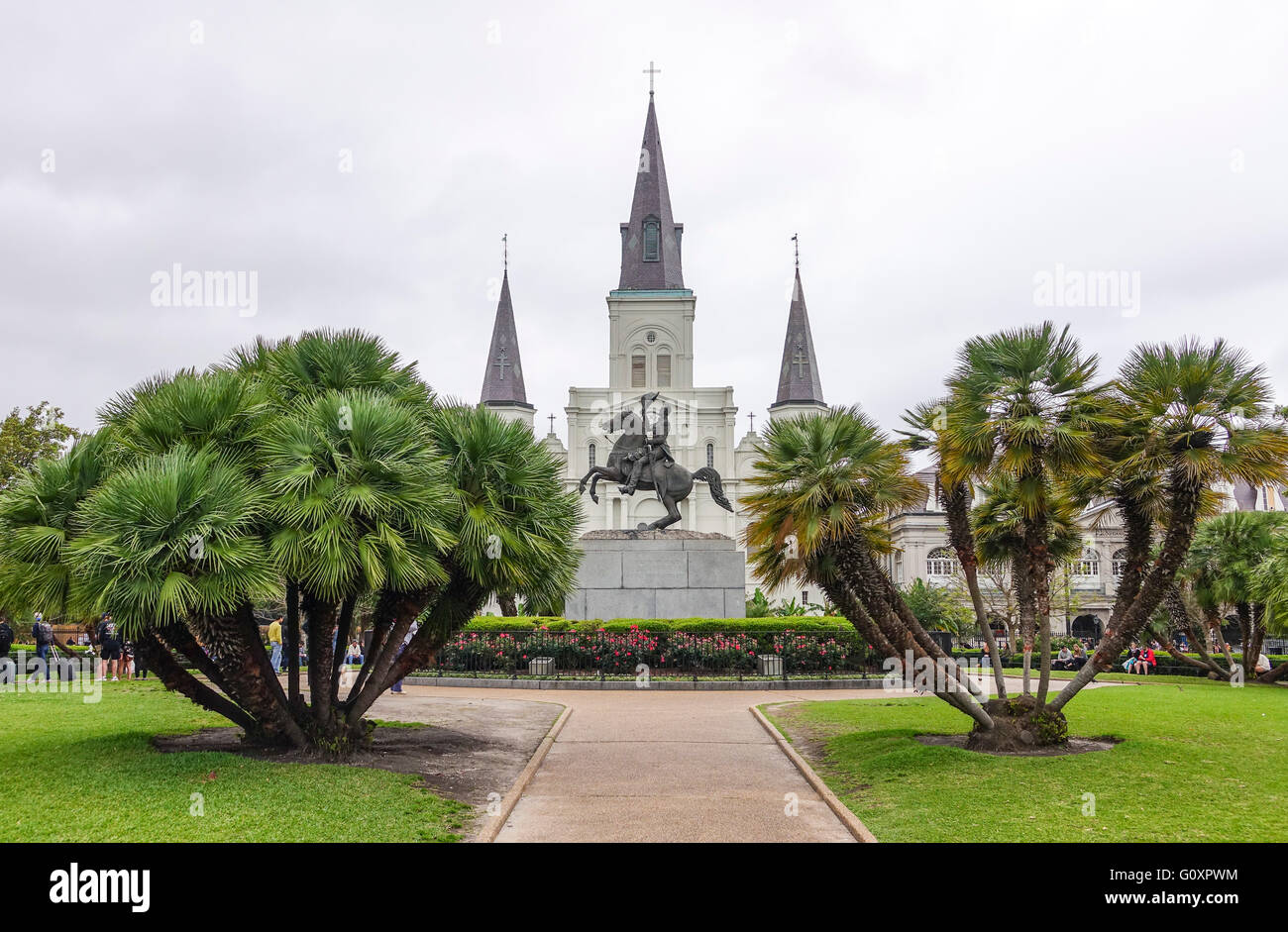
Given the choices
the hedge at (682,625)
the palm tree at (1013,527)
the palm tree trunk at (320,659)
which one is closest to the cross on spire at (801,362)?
the hedge at (682,625)

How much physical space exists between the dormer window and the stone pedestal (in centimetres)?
6212

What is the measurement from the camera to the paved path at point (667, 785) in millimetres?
8711

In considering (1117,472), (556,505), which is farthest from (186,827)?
(1117,472)

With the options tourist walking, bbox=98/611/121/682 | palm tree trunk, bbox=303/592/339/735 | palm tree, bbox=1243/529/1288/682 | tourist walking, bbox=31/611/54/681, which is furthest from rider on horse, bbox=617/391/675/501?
palm tree, bbox=1243/529/1288/682

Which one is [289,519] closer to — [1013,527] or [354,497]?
[354,497]

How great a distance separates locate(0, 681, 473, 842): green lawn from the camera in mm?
7820

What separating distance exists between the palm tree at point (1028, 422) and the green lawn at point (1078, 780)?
182cm

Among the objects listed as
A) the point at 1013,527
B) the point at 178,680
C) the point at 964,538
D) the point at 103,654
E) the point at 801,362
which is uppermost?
the point at 801,362

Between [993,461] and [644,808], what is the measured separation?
5633 millimetres

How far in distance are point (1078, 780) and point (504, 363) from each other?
7900 cm

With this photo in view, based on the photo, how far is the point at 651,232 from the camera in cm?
8312

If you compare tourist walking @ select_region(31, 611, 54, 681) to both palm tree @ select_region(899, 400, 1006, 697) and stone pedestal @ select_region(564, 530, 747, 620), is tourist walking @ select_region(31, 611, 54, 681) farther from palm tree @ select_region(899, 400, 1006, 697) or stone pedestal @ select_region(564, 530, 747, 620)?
palm tree @ select_region(899, 400, 1006, 697)

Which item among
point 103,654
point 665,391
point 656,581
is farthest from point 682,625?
point 665,391
